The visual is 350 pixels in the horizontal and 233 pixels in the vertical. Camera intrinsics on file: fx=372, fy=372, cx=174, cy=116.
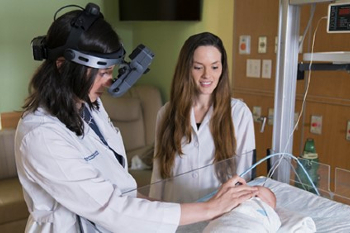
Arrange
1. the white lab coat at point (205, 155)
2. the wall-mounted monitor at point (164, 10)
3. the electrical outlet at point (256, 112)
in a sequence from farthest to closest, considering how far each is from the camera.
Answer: the wall-mounted monitor at point (164, 10) < the electrical outlet at point (256, 112) < the white lab coat at point (205, 155)

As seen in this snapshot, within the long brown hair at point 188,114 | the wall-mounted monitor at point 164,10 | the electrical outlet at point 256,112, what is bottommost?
the electrical outlet at point 256,112

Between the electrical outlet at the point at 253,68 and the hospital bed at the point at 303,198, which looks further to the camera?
the electrical outlet at the point at 253,68

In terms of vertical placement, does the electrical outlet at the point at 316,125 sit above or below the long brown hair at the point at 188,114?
below

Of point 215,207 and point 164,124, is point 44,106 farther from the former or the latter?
point 164,124

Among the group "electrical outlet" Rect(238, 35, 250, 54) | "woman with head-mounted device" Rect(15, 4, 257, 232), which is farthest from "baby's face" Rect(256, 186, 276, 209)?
"electrical outlet" Rect(238, 35, 250, 54)

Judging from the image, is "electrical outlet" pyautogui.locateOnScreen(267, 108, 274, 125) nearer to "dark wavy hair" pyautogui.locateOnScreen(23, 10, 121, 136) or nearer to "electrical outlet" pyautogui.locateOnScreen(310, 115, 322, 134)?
"electrical outlet" pyautogui.locateOnScreen(310, 115, 322, 134)

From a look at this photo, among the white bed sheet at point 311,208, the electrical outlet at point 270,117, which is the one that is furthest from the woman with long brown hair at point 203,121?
the electrical outlet at point 270,117

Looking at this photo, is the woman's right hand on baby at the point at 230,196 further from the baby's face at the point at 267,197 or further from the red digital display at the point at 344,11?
the red digital display at the point at 344,11

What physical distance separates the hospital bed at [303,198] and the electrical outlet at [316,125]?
0.85 metres

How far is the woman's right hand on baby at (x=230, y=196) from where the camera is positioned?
1060 mm

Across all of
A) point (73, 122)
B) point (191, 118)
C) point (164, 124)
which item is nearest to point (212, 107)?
point (191, 118)

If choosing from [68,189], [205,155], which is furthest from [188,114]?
[68,189]

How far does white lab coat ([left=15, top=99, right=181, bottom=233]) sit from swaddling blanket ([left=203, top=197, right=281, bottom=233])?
0.40ft

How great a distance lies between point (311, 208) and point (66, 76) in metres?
0.91
